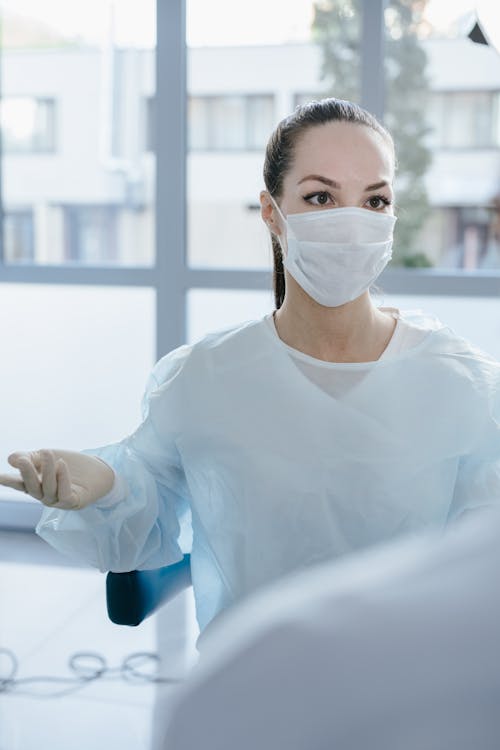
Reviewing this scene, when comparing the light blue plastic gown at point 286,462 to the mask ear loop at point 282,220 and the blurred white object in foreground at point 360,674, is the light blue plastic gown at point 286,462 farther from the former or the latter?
the blurred white object in foreground at point 360,674

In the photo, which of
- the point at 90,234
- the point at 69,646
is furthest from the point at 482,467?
the point at 90,234

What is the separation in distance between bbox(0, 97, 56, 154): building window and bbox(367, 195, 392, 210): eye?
2.10 meters

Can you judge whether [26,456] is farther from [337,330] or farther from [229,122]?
[229,122]

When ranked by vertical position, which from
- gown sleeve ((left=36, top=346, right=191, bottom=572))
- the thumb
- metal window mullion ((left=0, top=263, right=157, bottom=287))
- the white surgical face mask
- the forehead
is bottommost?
gown sleeve ((left=36, top=346, right=191, bottom=572))

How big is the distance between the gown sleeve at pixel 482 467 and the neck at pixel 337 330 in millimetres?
186

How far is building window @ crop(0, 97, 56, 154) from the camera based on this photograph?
332 cm

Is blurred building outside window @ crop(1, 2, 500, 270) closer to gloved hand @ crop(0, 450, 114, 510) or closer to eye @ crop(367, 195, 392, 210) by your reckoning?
eye @ crop(367, 195, 392, 210)

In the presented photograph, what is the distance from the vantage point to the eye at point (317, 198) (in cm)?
147

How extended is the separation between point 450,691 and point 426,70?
9.30 ft

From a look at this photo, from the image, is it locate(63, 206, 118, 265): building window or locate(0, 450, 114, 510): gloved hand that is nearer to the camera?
locate(0, 450, 114, 510): gloved hand

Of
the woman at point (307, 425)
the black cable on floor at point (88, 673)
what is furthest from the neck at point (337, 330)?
the black cable on floor at point (88, 673)

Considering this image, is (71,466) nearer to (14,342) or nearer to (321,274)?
(321,274)

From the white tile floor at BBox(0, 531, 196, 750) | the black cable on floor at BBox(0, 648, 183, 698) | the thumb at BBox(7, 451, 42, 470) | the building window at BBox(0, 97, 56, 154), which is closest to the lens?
the thumb at BBox(7, 451, 42, 470)

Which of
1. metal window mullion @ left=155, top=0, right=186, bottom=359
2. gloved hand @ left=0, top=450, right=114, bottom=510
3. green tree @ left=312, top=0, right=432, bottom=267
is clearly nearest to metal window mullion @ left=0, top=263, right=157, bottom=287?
metal window mullion @ left=155, top=0, right=186, bottom=359
